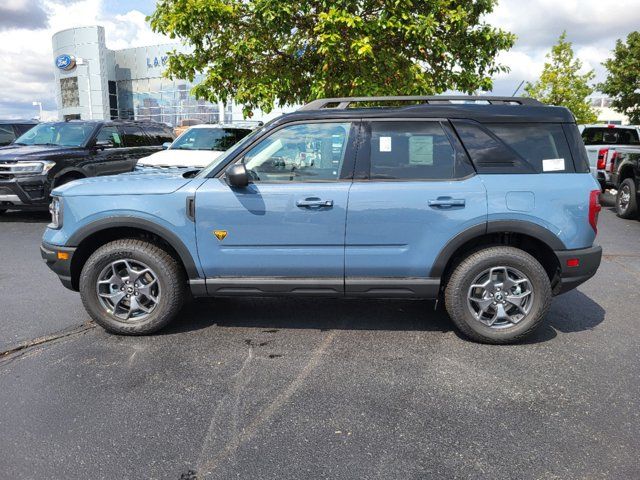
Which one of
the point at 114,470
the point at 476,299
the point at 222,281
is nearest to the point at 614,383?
the point at 476,299

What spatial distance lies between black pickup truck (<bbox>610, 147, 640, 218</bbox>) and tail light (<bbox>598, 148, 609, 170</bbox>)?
62 centimetres

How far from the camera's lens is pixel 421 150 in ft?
12.2

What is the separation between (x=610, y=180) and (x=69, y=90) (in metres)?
46.7

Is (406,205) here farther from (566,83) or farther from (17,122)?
(566,83)

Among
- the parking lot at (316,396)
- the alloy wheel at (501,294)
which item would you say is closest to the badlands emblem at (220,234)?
the parking lot at (316,396)

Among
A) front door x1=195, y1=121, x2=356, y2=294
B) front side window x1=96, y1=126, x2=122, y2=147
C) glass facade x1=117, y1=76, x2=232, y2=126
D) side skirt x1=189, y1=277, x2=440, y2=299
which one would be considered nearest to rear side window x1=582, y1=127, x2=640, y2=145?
front side window x1=96, y1=126, x2=122, y2=147

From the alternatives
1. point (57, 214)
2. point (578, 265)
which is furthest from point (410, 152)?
point (57, 214)

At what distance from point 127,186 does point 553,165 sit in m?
3.29

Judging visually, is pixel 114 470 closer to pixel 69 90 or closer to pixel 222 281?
pixel 222 281

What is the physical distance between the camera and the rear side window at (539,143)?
3670 mm

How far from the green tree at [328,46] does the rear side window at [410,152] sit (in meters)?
4.10

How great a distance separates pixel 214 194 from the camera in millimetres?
3705

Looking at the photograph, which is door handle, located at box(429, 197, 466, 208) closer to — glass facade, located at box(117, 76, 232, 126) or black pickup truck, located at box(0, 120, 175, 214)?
black pickup truck, located at box(0, 120, 175, 214)

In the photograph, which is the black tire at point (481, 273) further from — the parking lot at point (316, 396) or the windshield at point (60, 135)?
the windshield at point (60, 135)
